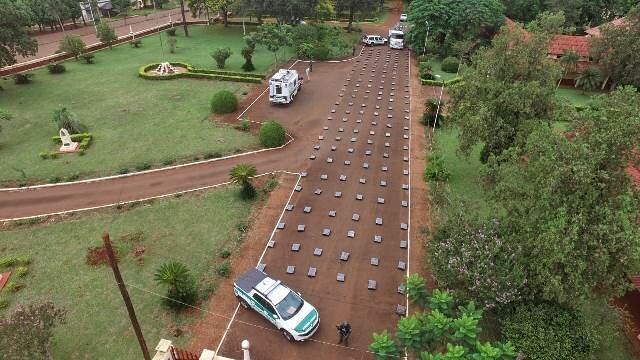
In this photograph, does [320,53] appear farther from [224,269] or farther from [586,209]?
[586,209]

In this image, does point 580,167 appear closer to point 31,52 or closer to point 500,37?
point 500,37

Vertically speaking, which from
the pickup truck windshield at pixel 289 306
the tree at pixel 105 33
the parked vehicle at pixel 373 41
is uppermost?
the tree at pixel 105 33

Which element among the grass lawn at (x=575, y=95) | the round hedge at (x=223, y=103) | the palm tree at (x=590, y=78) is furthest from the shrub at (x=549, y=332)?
the palm tree at (x=590, y=78)

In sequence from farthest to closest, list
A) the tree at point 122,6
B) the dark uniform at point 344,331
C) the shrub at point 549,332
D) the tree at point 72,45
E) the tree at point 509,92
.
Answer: the tree at point 122,6 < the tree at point 72,45 < the tree at point 509,92 < the dark uniform at point 344,331 < the shrub at point 549,332

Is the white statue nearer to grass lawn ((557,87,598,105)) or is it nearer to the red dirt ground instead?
the red dirt ground

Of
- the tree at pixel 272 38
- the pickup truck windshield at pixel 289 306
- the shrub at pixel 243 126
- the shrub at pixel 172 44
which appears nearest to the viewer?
the pickup truck windshield at pixel 289 306

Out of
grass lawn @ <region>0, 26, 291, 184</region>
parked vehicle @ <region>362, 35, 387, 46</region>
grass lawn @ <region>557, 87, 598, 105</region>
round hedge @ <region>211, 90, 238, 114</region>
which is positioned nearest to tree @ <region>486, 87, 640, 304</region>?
grass lawn @ <region>0, 26, 291, 184</region>

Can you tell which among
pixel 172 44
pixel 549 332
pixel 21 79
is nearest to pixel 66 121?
pixel 21 79

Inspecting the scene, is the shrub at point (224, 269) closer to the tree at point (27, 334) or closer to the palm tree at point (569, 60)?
the tree at point (27, 334)

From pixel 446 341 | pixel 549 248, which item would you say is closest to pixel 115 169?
pixel 446 341
